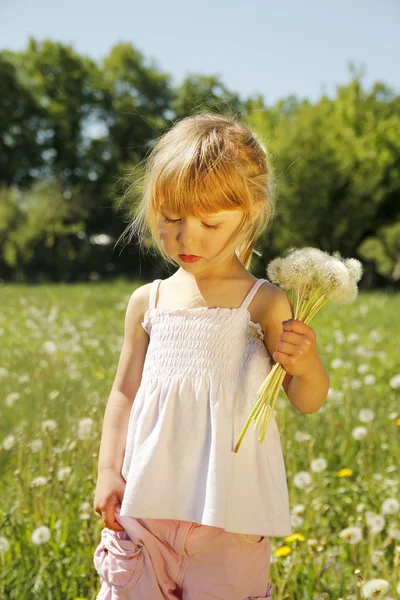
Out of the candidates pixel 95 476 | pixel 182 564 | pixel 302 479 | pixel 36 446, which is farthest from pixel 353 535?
Answer: pixel 36 446

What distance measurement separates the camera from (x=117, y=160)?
112 ft

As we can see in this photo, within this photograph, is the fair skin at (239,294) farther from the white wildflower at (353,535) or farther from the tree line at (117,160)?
the tree line at (117,160)

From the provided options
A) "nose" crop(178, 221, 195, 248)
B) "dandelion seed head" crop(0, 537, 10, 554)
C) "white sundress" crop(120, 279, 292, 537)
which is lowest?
"dandelion seed head" crop(0, 537, 10, 554)

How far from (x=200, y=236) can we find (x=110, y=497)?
2.14 ft

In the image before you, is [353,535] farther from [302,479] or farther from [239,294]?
[239,294]

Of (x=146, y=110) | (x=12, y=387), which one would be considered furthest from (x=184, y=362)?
(x=146, y=110)

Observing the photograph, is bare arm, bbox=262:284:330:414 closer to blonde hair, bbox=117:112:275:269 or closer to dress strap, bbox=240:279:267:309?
dress strap, bbox=240:279:267:309

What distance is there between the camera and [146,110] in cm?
3459

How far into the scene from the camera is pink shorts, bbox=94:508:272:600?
1.81 m

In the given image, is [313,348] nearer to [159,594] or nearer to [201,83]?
[159,594]

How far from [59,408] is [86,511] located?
1331mm

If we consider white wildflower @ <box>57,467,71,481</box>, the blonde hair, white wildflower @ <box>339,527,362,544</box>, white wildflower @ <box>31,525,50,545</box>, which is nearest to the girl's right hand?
the blonde hair

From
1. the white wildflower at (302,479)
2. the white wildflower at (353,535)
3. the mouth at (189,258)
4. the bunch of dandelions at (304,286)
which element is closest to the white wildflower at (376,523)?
the white wildflower at (353,535)

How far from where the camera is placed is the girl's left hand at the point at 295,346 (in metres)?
1.77
